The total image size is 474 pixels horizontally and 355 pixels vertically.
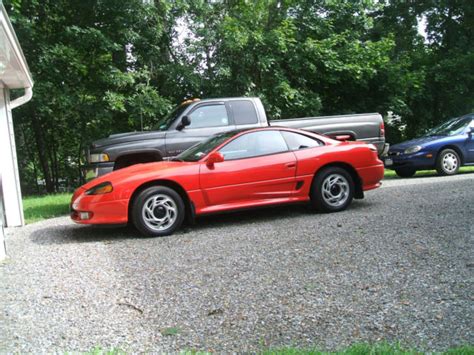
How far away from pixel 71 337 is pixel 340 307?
1931mm

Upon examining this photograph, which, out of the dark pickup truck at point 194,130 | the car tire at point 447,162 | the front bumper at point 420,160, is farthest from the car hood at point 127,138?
the car tire at point 447,162

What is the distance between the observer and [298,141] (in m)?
7.81

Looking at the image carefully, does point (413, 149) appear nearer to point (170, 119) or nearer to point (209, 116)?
point (209, 116)

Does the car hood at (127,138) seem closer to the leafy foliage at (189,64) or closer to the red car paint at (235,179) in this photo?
the red car paint at (235,179)

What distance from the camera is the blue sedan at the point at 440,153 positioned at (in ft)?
41.0

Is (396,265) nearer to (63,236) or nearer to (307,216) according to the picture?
(307,216)

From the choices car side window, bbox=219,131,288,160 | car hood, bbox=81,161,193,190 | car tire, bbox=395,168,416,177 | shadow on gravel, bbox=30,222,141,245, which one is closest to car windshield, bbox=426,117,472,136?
car tire, bbox=395,168,416,177

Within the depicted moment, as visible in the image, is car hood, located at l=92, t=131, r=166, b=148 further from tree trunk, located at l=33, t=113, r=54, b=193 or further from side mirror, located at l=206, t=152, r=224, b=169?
tree trunk, located at l=33, t=113, r=54, b=193

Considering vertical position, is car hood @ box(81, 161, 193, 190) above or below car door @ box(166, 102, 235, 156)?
below

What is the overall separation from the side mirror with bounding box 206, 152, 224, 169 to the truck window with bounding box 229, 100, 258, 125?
8.89 ft

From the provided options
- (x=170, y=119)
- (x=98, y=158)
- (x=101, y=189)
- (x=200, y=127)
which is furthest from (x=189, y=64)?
(x=101, y=189)

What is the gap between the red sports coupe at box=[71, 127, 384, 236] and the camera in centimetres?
668

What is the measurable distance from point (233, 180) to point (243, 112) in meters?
2.90

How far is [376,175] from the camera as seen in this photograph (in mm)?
8016
